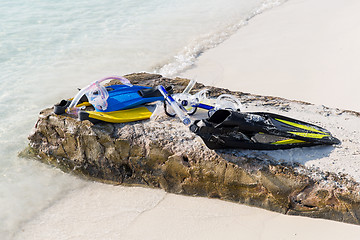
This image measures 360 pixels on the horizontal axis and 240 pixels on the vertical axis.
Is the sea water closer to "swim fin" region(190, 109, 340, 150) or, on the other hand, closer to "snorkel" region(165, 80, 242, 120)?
"snorkel" region(165, 80, 242, 120)

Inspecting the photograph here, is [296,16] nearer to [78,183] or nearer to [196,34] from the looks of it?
[196,34]

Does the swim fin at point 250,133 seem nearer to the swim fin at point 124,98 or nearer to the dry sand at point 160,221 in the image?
the dry sand at point 160,221

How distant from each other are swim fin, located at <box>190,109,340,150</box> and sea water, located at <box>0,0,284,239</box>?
156cm

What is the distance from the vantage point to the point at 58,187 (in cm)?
407

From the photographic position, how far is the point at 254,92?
6105 millimetres

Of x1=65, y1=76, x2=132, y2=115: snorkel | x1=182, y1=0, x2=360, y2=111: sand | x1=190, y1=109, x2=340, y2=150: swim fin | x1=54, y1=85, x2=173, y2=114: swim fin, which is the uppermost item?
x1=65, y1=76, x2=132, y2=115: snorkel

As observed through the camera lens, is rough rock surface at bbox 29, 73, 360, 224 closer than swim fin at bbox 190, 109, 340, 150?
Yes

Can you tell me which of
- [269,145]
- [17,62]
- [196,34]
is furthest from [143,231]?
[196,34]

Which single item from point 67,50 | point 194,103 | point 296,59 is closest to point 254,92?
point 296,59

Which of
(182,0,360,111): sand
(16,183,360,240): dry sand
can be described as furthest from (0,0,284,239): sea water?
(182,0,360,111): sand

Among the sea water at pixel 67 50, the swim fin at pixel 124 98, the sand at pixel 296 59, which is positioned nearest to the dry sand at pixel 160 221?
the sea water at pixel 67 50

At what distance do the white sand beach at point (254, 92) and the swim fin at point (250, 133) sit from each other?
0.60 m

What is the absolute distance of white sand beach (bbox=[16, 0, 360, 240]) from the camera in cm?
326

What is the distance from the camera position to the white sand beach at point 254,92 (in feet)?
10.7
